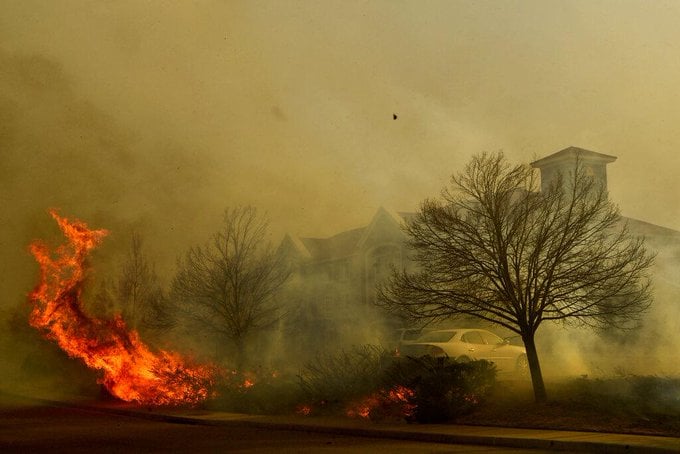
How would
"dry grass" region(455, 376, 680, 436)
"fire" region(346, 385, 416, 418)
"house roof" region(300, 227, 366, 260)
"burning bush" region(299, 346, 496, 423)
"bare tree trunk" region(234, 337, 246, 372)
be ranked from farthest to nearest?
"house roof" region(300, 227, 366, 260)
"bare tree trunk" region(234, 337, 246, 372)
"fire" region(346, 385, 416, 418)
"burning bush" region(299, 346, 496, 423)
"dry grass" region(455, 376, 680, 436)

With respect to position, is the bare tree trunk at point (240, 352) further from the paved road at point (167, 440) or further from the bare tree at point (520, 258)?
the bare tree at point (520, 258)

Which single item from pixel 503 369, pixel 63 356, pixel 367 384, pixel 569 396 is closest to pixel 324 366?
pixel 367 384

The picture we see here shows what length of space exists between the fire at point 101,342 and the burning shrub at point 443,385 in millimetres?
6500

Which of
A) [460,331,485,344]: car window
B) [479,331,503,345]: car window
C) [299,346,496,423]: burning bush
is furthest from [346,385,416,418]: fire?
[479,331,503,345]: car window

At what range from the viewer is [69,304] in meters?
22.1

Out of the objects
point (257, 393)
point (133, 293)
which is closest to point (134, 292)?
point (133, 293)

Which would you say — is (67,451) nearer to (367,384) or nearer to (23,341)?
(367,384)

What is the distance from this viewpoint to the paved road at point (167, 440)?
456 inches

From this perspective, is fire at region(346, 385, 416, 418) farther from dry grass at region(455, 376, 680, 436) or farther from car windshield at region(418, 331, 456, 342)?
car windshield at region(418, 331, 456, 342)

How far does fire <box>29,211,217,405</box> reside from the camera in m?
19.6

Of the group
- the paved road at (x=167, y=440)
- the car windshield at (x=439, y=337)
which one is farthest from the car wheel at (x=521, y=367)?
the paved road at (x=167, y=440)

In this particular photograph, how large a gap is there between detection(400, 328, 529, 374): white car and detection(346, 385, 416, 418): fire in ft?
6.66

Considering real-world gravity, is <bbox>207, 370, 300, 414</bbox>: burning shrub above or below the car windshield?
below

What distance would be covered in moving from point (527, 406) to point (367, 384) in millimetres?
3798
